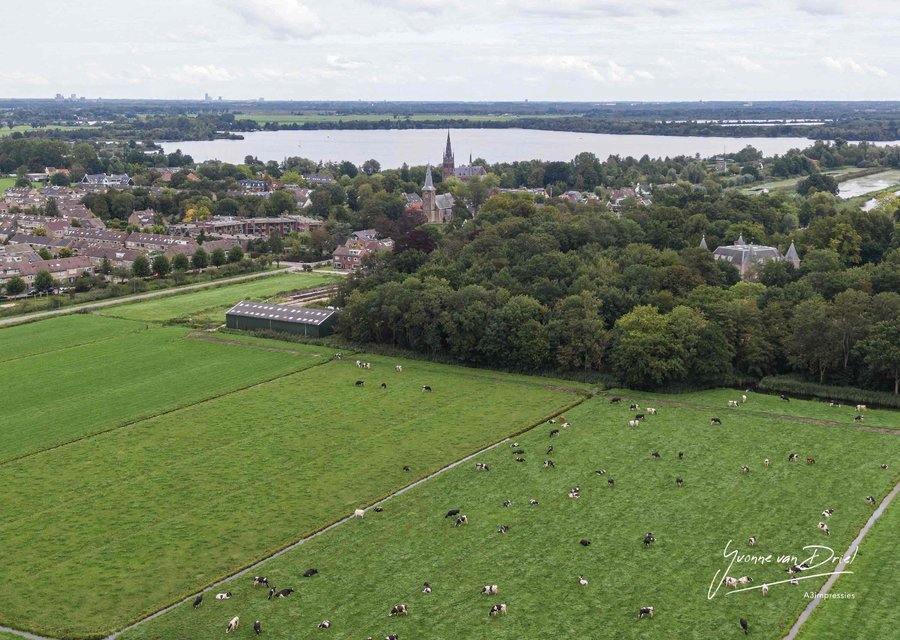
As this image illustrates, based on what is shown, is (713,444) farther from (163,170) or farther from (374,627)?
(163,170)

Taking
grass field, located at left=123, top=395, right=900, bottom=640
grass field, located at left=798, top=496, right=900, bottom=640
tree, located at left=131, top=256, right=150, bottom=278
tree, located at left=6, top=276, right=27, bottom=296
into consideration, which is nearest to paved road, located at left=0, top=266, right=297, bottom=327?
tree, located at left=131, top=256, right=150, bottom=278

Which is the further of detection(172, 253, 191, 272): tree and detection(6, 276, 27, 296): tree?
detection(172, 253, 191, 272): tree

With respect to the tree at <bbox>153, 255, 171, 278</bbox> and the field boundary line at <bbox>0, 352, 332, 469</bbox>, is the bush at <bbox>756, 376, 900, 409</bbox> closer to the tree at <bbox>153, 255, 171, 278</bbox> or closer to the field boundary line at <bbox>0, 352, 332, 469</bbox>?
the field boundary line at <bbox>0, 352, 332, 469</bbox>

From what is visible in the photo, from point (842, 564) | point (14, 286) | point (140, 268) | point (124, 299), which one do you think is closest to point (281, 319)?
point (124, 299)

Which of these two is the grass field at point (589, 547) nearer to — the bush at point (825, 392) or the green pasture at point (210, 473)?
the green pasture at point (210, 473)

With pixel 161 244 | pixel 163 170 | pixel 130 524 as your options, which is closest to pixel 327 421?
pixel 130 524

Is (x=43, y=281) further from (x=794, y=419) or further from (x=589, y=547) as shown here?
(x=589, y=547)

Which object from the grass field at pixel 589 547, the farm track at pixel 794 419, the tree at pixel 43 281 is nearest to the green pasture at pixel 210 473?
the grass field at pixel 589 547
